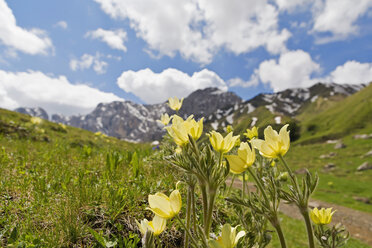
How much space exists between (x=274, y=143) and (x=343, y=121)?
401ft

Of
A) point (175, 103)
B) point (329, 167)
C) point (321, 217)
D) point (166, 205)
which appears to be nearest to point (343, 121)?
point (329, 167)

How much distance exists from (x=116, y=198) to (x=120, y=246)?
729mm

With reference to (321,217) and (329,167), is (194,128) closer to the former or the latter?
(321,217)

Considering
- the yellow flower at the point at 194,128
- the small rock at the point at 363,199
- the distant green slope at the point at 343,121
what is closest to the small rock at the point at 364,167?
the small rock at the point at 363,199

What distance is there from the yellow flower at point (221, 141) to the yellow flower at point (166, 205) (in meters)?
0.39

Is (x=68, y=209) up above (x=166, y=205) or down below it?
below

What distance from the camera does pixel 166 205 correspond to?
1.31 m

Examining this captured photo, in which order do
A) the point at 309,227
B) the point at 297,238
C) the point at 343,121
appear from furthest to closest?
1. the point at 343,121
2. the point at 297,238
3. the point at 309,227

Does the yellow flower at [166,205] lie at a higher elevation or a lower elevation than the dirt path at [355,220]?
higher

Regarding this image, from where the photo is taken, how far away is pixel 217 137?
139cm

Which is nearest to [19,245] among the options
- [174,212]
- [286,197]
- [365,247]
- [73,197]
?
[73,197]

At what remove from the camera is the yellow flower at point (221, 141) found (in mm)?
1382

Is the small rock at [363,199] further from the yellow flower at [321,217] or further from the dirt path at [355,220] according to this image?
the yellow flower at [321,217]

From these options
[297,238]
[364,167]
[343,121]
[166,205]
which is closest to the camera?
[166,205]
